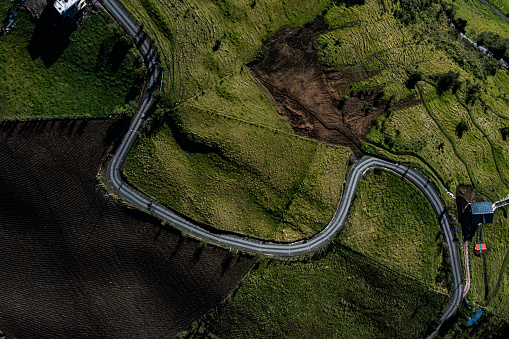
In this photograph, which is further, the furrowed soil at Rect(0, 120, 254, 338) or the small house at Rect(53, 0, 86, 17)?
the furrowed soil at Rect(0, 120, 254, 338)

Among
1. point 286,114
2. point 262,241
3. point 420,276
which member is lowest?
point 262,241

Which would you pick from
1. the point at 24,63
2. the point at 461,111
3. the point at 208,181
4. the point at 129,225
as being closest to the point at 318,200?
the point at 208,181

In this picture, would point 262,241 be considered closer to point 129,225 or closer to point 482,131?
point 129,225

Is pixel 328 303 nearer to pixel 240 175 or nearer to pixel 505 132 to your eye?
pixel 240 175

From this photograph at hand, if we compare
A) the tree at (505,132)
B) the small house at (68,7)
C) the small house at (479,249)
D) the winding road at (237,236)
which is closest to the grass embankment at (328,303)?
the winding road at (237,236)

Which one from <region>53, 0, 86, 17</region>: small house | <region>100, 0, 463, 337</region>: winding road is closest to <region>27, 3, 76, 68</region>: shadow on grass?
<region>53, 0, 86, 17</region>: small house

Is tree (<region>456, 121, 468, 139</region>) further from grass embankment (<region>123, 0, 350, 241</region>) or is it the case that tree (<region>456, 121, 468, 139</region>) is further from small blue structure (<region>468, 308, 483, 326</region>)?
small blue structure (<region>468, 308, 483, 326</region>)
